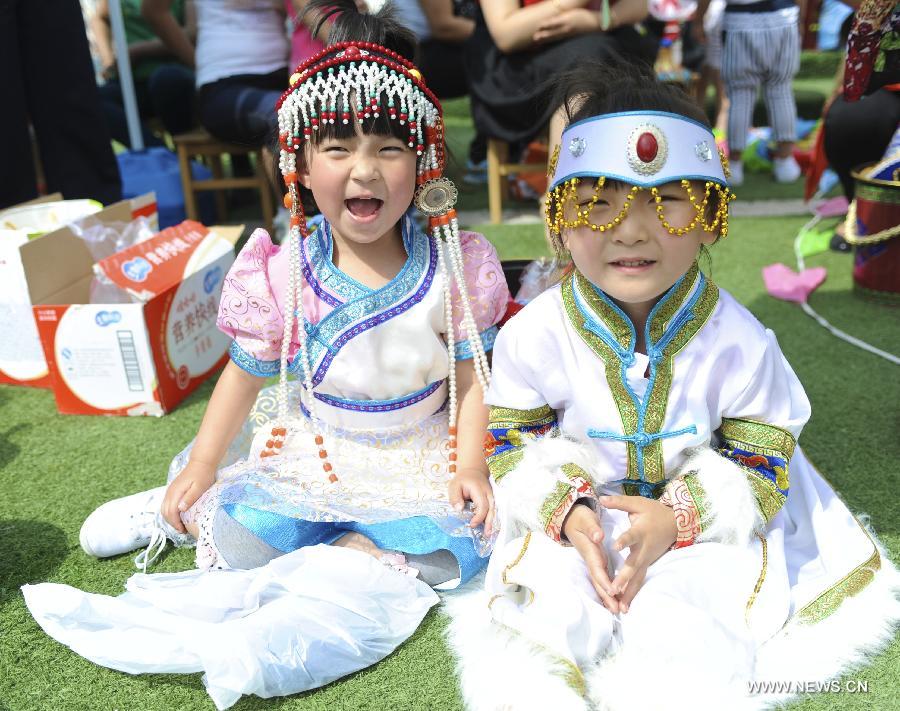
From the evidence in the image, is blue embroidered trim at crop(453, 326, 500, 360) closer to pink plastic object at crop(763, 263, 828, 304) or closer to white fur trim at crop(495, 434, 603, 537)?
white fur trim at crop(495, 434, 603, 537)

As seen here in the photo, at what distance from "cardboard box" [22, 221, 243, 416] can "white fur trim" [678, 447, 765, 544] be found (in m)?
1.60

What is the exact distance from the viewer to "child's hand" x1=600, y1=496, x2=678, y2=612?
52.4 inches

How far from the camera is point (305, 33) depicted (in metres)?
3.31

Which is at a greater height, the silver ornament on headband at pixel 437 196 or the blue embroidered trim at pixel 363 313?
the silver ornament on headband at pixel 437 196

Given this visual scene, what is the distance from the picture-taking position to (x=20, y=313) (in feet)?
8.22

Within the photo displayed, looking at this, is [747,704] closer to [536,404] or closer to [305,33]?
[536,404]

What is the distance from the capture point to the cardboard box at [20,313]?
2.42 m

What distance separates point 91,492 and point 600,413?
50.4 inches

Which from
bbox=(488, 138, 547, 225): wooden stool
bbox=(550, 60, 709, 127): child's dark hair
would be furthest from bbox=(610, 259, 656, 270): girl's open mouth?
bbox=(488, 138, 547, 225): wooden stool

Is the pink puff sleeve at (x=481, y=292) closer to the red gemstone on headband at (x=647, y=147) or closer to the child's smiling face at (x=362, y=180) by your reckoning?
the child's smiling face at (x=362, y=180)

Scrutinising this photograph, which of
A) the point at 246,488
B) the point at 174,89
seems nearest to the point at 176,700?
the point at 246,488

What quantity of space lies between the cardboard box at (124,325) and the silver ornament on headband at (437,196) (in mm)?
1028

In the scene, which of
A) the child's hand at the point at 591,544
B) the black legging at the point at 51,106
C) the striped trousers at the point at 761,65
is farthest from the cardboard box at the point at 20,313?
the striped trousers at the point at 761,65

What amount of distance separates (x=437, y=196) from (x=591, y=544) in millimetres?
742
